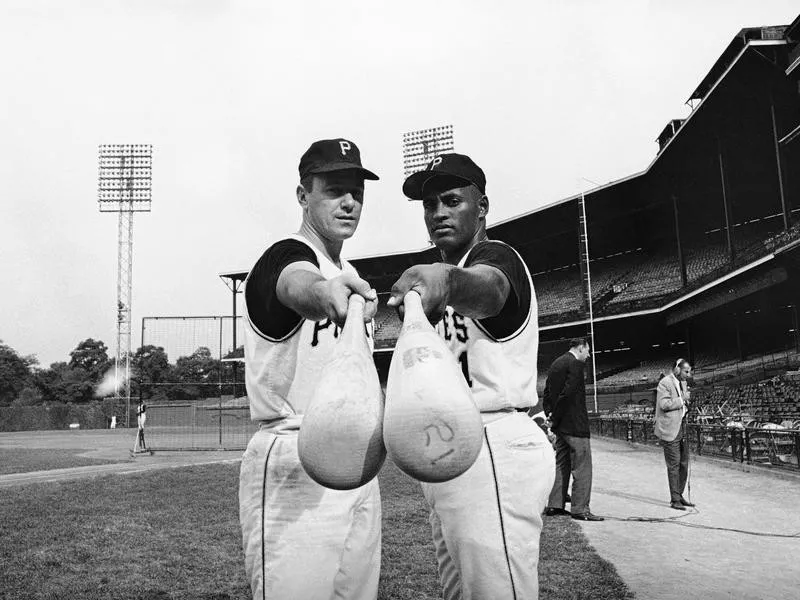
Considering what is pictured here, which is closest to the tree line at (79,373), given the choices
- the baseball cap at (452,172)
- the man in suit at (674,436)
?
the man in suit at (674,436)

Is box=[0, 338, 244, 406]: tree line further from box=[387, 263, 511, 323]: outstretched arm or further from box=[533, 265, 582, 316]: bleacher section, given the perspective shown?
box=[387, 263, 511, 323]: outstretched arm

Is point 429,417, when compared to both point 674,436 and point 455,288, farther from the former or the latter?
point 674,436

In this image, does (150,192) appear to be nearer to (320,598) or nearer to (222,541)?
(222,541)

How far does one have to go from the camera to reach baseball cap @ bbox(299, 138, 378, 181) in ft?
7.27

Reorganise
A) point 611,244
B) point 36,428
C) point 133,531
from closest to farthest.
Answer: point 133,531, point 611,244, point 36,428

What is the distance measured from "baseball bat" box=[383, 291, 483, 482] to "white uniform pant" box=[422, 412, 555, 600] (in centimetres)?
67

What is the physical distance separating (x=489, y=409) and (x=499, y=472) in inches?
8.4

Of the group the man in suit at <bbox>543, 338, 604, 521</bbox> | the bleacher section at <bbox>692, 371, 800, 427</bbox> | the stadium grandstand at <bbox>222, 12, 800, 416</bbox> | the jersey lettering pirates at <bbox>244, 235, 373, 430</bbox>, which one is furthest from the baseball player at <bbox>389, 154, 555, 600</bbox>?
the stadium grandstand at <bbox>222, 12, 800, 416</bbox>

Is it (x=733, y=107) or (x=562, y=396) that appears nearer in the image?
(x=562, y=396)

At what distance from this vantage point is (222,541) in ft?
21.7

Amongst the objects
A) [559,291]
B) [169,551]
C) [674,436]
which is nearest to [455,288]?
[169,551]

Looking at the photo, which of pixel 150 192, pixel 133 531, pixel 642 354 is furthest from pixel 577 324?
pixel 133 531

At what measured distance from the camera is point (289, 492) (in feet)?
6.50

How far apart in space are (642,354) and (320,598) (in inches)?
1459
